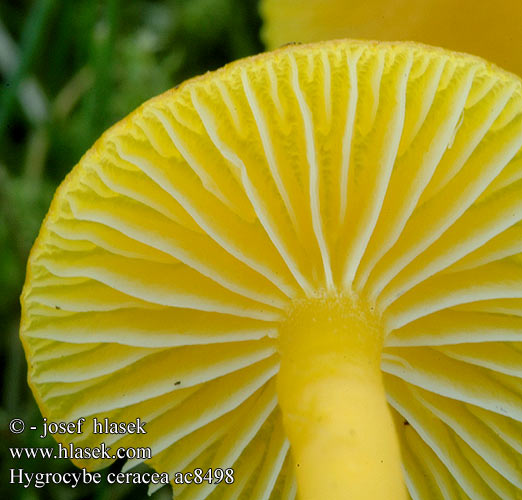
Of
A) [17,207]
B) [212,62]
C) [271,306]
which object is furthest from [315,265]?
[212,62]

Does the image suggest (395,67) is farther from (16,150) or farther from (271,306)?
(16,150)

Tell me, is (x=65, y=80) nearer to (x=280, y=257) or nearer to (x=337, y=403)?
(x=280, y=257)

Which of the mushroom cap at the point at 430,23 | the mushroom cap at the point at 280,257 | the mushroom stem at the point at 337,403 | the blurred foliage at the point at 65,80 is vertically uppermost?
the blurred foliage at the point at 65,80

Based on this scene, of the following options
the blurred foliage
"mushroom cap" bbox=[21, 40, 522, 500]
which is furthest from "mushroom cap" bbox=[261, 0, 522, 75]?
the blurred foliage

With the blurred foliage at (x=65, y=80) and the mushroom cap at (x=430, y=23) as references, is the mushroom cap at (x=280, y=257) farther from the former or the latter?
the blurred foliage at (x=65, y=80)

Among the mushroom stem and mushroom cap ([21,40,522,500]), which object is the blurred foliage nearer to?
mushroom cap ([21,40,522,500])

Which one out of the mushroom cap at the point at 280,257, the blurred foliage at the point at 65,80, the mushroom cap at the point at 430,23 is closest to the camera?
the mushroom cap at the point at 280,257

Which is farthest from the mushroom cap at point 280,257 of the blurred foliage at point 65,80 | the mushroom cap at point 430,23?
the blurred foliage at point 65,80
